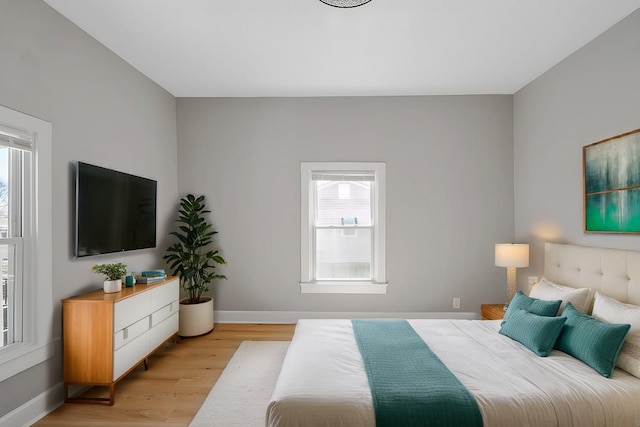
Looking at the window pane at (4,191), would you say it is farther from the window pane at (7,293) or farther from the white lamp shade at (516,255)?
the white lamp shade at (516,255)

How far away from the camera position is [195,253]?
4.13 meters

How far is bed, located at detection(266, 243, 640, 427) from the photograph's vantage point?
5.39ft

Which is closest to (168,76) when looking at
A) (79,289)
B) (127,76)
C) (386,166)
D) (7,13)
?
(127,76)

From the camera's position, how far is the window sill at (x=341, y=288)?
13.9ft

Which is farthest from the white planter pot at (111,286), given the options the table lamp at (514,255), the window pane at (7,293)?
the table lamp at (514,255)

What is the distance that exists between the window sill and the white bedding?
188 centimetres

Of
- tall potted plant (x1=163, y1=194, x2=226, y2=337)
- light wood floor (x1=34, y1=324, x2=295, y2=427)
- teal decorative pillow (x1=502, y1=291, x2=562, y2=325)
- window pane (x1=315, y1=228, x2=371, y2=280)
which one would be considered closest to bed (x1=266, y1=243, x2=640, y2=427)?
teal decorative pillow (x1=502, y1=291, x2=562, y2=325)

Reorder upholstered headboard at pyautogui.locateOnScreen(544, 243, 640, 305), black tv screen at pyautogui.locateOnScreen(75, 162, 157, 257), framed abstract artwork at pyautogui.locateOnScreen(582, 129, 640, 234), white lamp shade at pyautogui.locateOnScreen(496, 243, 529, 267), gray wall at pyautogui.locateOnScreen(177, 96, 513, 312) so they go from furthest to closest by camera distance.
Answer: gray wall at pyautogui.locateOnScreen(177, 96, 513, 312), white lamp shade at pyautogui.locateOnScreen(496, 243, 529, 267), black tv screen at pyautogui.locateOnScreen(75, 162, 157, 257), framed abstract artwork at pyautogui.locateOnScreen(582, 129, 640, 234), upholstered headboard at pyautogui.locateOnScreen(544, 243, 640, 305)

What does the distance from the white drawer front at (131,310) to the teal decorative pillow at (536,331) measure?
2.93 m

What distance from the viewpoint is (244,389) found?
268 centimetres

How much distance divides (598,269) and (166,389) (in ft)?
11.8

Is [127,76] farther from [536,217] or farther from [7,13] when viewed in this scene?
[536,217]

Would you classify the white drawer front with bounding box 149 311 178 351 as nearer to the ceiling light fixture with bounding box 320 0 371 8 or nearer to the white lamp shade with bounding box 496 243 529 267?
the ceiling light fixture with bounding box 320 0 371 8

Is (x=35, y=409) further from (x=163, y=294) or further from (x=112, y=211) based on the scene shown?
(x=112, y=211)
